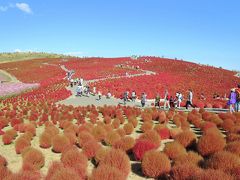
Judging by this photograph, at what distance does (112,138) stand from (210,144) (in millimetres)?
4077

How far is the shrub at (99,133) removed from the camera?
49.6ft

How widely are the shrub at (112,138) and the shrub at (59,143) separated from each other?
5.17ft

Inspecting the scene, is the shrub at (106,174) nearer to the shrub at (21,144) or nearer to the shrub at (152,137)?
the shrub at (152,137)

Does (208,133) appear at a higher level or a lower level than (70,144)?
higher

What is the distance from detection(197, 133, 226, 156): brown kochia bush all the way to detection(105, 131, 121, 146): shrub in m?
3.49

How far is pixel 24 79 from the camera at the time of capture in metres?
56.6

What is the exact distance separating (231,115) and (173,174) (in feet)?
35.8

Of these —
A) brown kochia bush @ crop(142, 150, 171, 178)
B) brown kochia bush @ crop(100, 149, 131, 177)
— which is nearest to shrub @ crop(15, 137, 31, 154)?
brown kochia bush @ crop(100, 149, 131, 177)

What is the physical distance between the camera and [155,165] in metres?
10.2

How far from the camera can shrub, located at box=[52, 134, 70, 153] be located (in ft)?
44.6

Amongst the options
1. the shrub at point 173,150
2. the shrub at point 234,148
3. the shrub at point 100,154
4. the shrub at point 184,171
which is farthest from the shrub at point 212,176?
the shrub at point 100,154

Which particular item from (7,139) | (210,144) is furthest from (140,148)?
(7,139)

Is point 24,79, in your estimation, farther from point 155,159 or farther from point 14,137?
point 155,159

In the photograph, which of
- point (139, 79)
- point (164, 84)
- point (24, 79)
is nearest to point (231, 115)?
point (164, 84)
